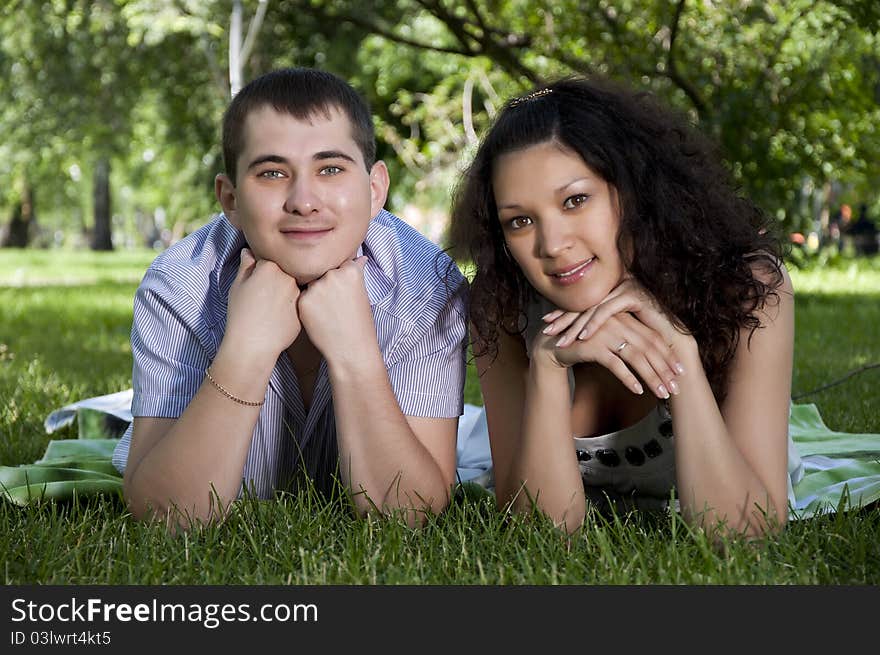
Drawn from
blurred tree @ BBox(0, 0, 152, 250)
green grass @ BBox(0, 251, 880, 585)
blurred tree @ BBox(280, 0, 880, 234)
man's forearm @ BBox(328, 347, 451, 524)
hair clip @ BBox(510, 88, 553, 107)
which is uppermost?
blurred tree @ BBox(0, 0, 152, 250)

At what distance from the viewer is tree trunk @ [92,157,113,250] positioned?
3078 cm

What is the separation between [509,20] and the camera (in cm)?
1080

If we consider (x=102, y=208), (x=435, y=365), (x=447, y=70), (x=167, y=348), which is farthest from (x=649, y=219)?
(x=102, y=208)

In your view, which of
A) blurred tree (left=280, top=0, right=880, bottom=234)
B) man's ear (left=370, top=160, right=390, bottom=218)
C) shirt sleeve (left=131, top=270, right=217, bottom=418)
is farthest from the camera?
blurred tree (left=280, top=0, right=880, bottom=234)

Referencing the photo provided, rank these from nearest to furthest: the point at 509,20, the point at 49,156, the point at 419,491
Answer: the point at 419,491 → the point at 509,20 → the point at 49,156

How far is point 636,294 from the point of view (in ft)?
9.16

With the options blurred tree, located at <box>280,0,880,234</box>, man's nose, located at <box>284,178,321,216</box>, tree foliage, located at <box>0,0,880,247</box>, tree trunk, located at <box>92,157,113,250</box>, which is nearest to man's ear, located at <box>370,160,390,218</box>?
man's nose, located at <box>284,178,321,216</box>

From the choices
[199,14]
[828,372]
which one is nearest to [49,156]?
[199,14]

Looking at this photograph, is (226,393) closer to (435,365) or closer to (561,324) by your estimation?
(435,365)

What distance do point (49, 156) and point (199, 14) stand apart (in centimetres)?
1181

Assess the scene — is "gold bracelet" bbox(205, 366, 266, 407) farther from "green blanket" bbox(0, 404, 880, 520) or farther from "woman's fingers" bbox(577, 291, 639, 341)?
"woman's fingers" bbox(577, 291, 639, 341)

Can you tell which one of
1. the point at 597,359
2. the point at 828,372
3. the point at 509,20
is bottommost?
the point at 828,372

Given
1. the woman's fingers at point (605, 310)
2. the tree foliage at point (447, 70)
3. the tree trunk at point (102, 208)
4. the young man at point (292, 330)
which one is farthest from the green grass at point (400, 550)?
the tree trunk at point (102, 208)
